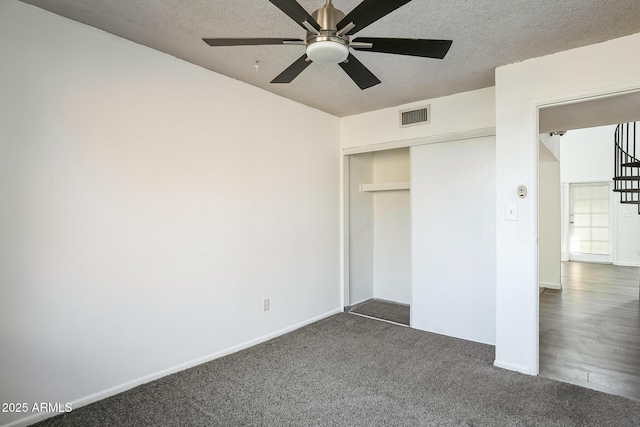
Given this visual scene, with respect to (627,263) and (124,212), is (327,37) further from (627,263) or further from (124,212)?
(627,263)

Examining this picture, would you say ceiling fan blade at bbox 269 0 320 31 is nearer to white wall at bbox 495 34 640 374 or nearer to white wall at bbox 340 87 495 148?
white wall at bbox 495 34 640 374

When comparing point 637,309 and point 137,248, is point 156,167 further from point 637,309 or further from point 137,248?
point 637,309

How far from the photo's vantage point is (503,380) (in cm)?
262

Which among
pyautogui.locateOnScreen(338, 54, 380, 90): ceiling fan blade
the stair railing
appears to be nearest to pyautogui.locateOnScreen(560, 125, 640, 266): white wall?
the stair railing

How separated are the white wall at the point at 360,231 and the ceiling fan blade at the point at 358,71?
2.56 meters

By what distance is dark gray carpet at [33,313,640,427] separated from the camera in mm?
2121

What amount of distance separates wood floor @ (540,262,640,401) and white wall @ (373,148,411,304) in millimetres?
1719

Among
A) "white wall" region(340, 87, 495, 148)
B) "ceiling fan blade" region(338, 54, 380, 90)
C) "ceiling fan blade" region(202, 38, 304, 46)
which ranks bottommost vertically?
"ceiling fan blade" region(338, 54, 380, 90)

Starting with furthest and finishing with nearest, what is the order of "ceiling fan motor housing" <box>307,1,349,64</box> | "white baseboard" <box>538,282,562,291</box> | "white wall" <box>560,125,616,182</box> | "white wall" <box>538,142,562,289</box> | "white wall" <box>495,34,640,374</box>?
"white wall" <box>560,125,616,182</box> < "white wall" <box>538,142,562,289</box> < "white baseboard" <box>538,282,562,291</box> < "white wall" <box>495,34,640,374</box> < "ceiling fan motor housing" <box>307,1,349,64</box>

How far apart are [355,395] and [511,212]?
1.90 metres

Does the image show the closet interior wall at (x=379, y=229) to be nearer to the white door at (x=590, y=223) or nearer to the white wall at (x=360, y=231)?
the white wall at (x=360, y=231)

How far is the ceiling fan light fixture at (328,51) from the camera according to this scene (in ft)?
4.86

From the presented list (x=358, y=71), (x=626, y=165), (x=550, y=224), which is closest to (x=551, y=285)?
(x=550, y=224)

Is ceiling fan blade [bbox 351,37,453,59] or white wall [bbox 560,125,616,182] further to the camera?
white wall [bbox 560,125,616,182]
